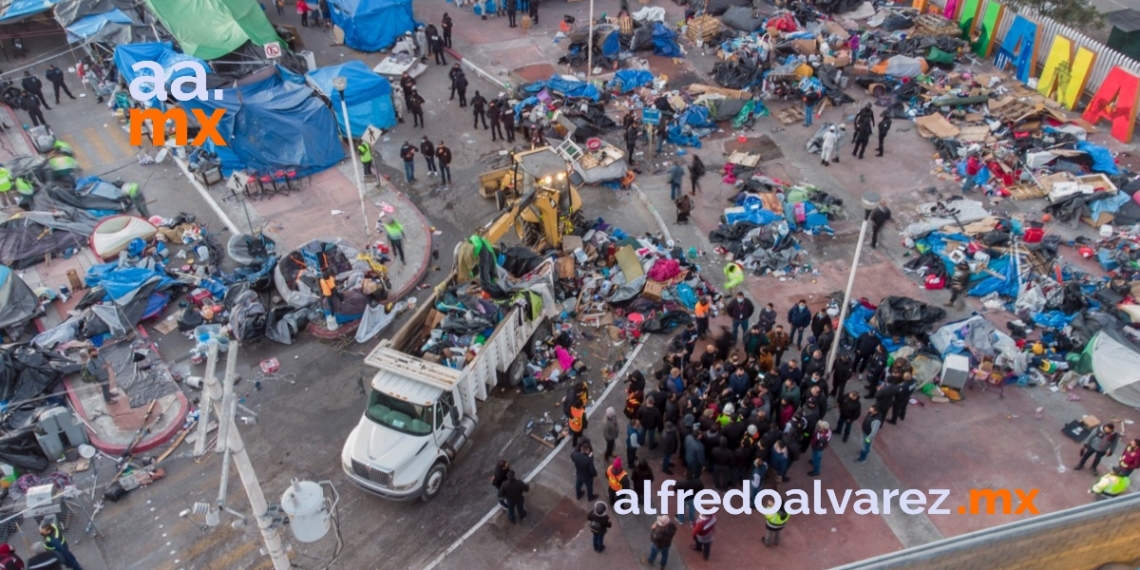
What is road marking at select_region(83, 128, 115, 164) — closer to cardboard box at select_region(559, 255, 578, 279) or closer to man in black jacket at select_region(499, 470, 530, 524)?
cardboard box at select_region(559, 255, 578, 279)

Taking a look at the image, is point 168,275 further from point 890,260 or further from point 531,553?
point 890,260

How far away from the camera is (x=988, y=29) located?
30.1m

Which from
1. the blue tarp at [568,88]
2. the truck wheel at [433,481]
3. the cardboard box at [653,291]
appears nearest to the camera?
the truck wheel at [433,481]

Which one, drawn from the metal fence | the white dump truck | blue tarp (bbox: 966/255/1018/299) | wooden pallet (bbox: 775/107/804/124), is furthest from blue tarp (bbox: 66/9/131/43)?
the metal fence

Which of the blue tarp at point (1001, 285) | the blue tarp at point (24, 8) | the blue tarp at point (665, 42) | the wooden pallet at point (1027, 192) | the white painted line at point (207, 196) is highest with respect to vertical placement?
the blue tarp at point (24, 8)

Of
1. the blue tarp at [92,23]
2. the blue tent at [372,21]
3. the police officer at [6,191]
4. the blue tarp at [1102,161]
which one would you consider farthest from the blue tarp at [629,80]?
the police officer at [6,191]

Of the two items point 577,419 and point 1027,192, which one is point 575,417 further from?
point 1027,192

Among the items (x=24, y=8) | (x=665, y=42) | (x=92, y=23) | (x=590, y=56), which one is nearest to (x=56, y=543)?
(x=590, y=56)

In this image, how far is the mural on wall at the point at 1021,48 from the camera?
28172 mm

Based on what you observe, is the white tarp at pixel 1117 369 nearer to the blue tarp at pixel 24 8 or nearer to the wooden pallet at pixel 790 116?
the wooden pallet at pixel 790 116

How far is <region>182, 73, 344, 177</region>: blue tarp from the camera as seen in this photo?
24.5m

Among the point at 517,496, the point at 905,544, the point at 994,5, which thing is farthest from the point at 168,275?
the point at 994,5

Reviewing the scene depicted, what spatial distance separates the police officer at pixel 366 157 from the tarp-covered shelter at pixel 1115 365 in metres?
18.0

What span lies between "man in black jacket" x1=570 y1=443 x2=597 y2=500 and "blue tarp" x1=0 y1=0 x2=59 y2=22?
86.6ft
